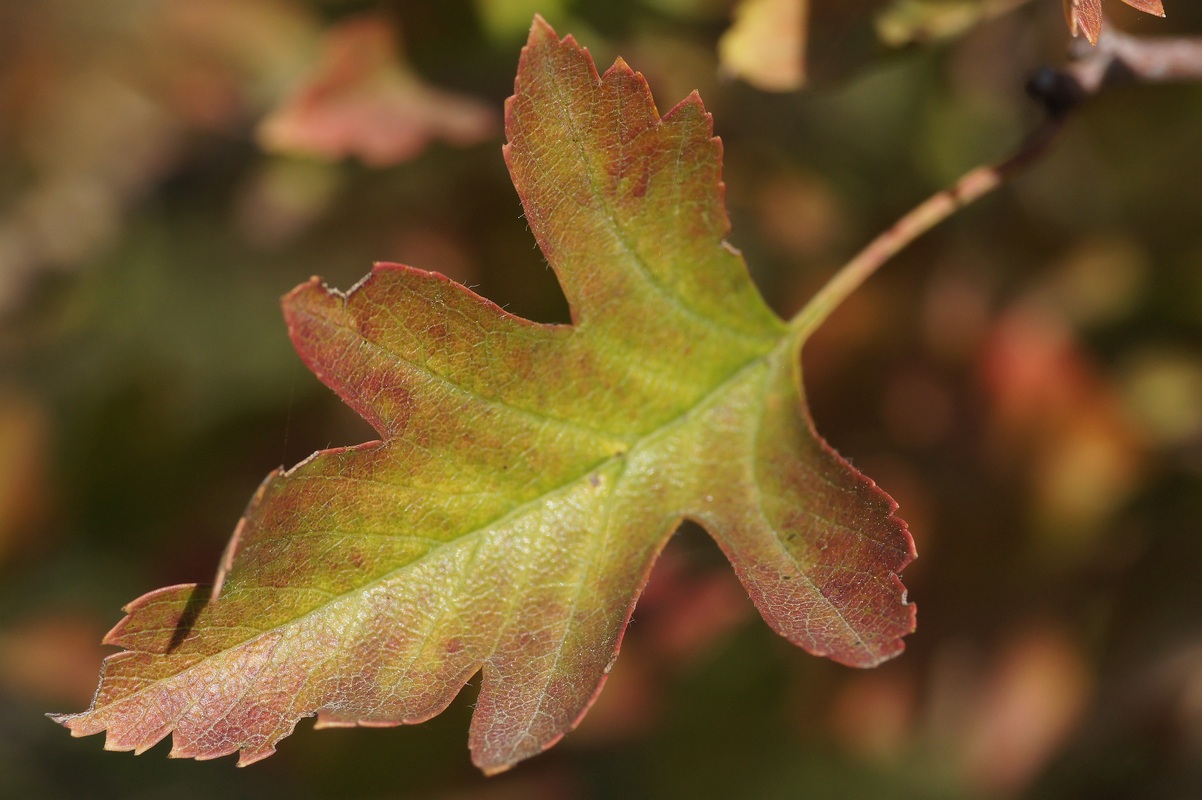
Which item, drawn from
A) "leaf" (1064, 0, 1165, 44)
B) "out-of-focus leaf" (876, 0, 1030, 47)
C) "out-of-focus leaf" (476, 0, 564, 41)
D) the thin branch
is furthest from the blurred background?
"leaf" (1064, 0, 1165, 44)

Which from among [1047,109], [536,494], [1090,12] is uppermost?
[1090,12]

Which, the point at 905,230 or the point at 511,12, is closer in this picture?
the point at 905,230

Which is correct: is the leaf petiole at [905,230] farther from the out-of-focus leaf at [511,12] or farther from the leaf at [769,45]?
the out-of-focus leaf at [511,12]

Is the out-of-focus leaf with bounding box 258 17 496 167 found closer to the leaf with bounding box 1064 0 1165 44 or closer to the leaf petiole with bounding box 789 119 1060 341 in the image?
the leaf petiole with bounding box 789 119 1060 341

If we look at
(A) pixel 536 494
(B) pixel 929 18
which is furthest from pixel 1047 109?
(A) pixel 536 494

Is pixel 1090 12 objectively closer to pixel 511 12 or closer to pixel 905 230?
pixel 905 230
